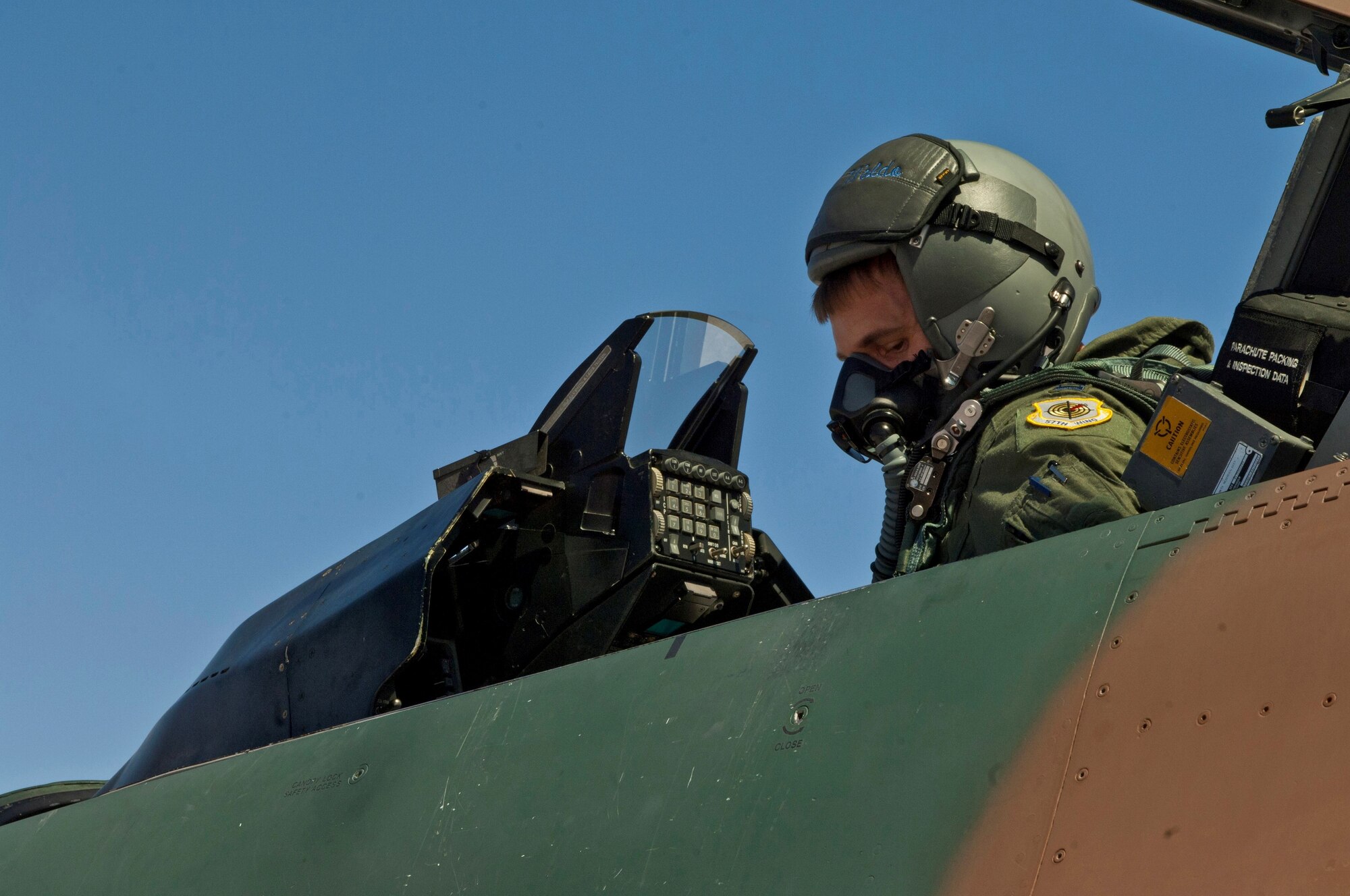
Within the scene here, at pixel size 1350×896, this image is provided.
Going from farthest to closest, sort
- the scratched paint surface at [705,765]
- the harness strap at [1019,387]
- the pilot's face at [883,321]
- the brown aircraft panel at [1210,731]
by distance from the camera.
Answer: the pilot's face at [883,321]
the harness strap at [1019,387]
the scratched paint surface at [705,765]
the brown aircraft panel at [1210,731]

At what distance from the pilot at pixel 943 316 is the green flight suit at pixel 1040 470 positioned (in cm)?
1

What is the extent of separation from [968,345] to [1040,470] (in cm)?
78

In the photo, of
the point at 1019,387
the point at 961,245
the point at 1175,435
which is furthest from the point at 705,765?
the point at 961,245

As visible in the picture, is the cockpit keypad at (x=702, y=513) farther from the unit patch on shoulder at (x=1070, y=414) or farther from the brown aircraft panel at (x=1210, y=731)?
the brown aircraft panel at (x=1210, y=731)

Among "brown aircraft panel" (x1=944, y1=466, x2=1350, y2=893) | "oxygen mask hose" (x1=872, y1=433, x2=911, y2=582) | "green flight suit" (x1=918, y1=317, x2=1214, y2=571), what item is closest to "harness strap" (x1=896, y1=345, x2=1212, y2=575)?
"green flight suit" (x1=918, y1=317, x2=1214, y2=571)

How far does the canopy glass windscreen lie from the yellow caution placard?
146 cm

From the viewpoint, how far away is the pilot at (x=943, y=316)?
305 cm

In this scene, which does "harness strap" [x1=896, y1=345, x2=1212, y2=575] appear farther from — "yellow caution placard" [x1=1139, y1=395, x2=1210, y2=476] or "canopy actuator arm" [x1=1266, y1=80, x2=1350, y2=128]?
"canopy actuator arm" [x1=1266, y1=80, x2=1350, y2=128]

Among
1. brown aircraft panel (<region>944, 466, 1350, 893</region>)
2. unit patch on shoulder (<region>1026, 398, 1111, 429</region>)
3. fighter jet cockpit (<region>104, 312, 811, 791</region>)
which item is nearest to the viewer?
brown aircraft panel (<region>944, 466, 1350, 893</region>)

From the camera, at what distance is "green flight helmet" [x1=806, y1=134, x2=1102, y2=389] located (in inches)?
131

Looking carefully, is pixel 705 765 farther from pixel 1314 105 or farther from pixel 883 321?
pixel 883 321

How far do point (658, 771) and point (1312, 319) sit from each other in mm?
1172

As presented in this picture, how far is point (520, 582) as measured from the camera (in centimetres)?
338

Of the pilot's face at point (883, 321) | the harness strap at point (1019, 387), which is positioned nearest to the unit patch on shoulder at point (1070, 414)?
the harness strap at point (1019, 387)
